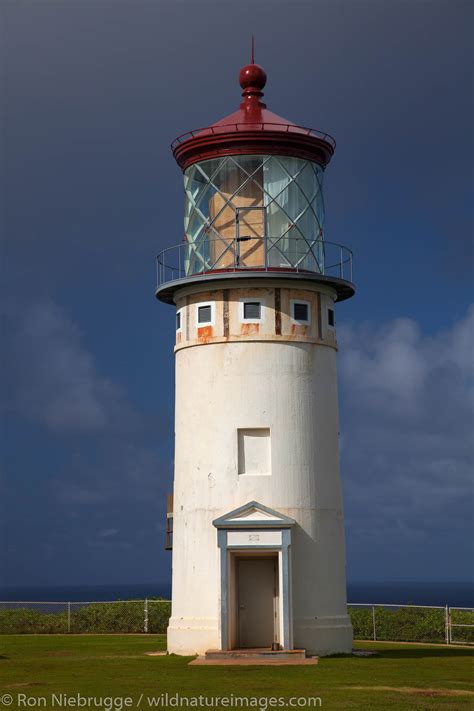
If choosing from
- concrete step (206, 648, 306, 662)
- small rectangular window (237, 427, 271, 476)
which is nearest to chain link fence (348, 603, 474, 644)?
small rectangular window (237, 427, 271, 476)

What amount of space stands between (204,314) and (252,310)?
1.14 metres

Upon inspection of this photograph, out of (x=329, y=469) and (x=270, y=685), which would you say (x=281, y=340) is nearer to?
(x=329, y=469)

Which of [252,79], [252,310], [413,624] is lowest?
[413,624]

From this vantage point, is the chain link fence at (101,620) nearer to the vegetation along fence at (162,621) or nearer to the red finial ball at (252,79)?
the vegetation along fence at (162,621)

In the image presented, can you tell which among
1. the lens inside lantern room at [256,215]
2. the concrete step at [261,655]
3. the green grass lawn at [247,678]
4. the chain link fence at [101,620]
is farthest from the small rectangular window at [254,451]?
the chain link fence at [101,620]

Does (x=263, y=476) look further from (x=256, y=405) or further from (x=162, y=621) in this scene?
(x=162, y=621)

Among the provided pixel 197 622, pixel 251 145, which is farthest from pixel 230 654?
pixel 251 145

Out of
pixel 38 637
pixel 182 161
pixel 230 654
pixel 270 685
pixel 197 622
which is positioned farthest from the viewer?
pixel 38 637

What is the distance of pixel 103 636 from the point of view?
31969mm

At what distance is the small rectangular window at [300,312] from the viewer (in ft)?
87.1

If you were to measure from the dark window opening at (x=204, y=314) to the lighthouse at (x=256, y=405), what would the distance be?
36 mm

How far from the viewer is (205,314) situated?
1055 inches

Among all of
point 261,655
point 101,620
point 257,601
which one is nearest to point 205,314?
point 257,601

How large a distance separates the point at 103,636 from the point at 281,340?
1058cm
